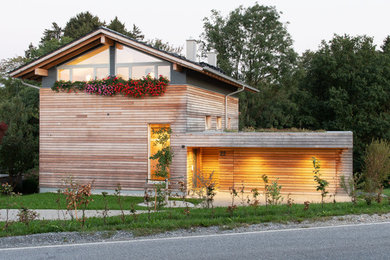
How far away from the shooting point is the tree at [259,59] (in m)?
34.8

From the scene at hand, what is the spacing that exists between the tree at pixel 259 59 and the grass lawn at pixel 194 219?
2434 cm

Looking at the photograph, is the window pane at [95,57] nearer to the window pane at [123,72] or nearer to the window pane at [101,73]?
the window pane at [101,73]

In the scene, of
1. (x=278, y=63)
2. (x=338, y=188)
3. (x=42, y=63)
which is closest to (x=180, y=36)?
(x=278, y=63)

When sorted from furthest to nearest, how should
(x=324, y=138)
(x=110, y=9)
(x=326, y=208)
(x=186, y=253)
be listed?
(x=110, y=9), (x=324, y=138), (x=326, y=208), (x=186, y=253)

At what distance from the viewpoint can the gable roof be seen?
51.8ft

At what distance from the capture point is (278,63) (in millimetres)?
35188

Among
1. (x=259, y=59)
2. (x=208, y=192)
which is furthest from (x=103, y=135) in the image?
(x=259, y=59)

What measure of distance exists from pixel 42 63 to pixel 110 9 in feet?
120

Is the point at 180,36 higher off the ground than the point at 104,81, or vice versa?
the point at 180,36

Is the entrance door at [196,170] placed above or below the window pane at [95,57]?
below

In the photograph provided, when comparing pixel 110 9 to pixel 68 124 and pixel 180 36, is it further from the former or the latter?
pixel 68 124

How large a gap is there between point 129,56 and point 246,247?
11701 mm

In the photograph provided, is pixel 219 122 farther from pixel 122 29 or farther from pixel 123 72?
pixel 122 29

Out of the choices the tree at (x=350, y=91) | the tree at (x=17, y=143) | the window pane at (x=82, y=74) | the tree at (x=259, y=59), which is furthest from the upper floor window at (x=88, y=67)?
the tree at (x=350, y=91)
